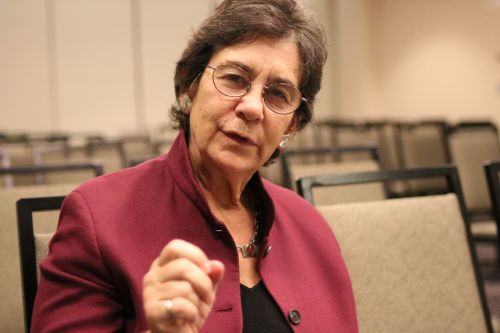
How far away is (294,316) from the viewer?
1.05 metres

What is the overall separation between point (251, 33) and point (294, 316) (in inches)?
22.4

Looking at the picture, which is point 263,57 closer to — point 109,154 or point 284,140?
point 284,140

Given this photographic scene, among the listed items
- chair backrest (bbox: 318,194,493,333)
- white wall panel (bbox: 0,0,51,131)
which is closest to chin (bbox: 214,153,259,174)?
chair backrest (bbox: 318,194,493,333)

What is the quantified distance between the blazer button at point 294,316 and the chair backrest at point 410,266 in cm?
28

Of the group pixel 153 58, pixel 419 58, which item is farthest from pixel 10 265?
pixel 419 58

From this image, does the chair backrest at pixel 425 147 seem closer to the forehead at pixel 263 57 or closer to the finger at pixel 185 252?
the forehead at pixel 263 57

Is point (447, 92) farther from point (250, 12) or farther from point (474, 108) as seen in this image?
point (250, 12)

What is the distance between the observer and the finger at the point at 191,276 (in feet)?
2.10

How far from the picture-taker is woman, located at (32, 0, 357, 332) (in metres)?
0.88

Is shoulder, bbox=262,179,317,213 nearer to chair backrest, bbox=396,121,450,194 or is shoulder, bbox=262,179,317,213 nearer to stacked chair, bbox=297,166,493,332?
stacked chair, bbox=297,166,493,332

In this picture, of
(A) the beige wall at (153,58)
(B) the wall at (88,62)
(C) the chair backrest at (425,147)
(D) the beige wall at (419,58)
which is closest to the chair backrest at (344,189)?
(C) the chair backrest at (425,147)

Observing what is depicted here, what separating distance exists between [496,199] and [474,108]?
266 inches

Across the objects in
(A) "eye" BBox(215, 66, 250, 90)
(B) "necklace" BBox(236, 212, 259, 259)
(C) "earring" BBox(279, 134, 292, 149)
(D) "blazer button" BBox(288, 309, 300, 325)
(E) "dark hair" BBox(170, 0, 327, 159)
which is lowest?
(D) "blazer button" BBox(288, 309, 300, 325)

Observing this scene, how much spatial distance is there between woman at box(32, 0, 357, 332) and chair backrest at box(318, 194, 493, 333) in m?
0.10
